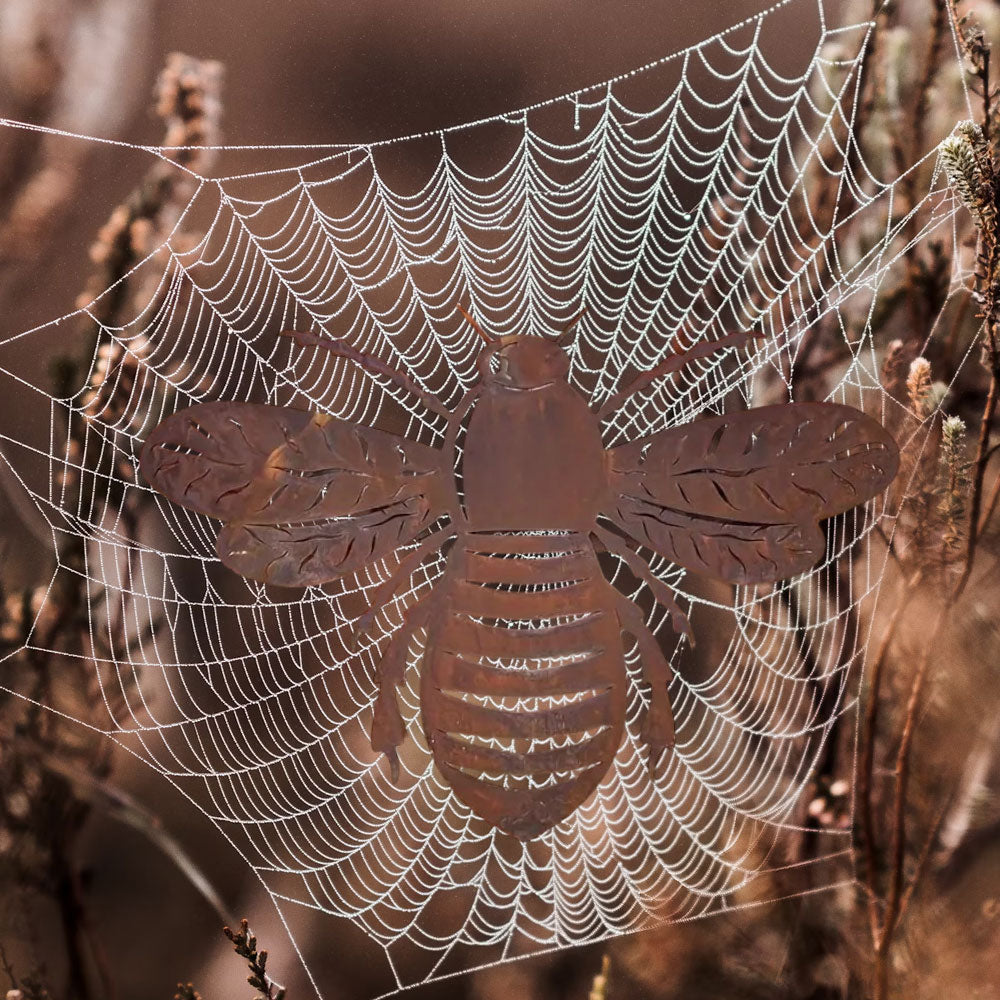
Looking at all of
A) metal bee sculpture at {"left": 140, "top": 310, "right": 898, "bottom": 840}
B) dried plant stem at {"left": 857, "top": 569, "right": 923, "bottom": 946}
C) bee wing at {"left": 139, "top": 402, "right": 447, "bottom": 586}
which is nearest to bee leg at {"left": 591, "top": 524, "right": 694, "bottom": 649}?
metal bee sculpture at {"left": 140, "top": 310, "right": 898, "bottom": 840}

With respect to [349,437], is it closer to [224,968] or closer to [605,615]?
[605,615]

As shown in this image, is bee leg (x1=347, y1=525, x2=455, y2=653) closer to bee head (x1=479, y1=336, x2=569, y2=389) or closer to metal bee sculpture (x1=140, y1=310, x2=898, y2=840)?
metal bee sculpture (x1=140, y1=310, x2=898, y2=840)

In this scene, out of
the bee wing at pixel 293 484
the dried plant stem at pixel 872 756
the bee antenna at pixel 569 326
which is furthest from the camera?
the dried plant stem at pixel 872 756

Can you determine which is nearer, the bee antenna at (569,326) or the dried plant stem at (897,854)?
the bee antenna at (569,326)

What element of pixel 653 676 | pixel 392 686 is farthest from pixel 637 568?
pixel 392 686

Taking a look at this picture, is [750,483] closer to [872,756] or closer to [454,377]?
[454,377]

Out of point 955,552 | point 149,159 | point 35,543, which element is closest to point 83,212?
point 149,159

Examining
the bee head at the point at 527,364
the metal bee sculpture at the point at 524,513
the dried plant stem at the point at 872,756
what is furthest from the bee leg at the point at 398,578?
the dried plant stem at the point at 872,756

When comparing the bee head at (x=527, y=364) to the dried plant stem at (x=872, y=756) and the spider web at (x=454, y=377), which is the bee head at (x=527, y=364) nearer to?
the spider web at (x=454, y=377)
